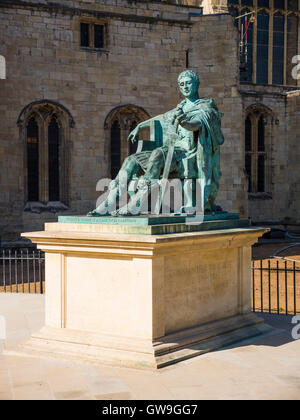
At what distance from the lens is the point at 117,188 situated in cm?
717

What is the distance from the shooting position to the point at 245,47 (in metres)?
29.3

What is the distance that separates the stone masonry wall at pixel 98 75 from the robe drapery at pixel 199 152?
11.4 meters

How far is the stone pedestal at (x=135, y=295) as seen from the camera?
6.20 m

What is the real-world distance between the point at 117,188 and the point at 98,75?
1250 cm

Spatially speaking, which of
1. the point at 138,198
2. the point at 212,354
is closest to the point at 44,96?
→ the point at 138,198

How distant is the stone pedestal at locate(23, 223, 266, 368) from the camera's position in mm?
6199

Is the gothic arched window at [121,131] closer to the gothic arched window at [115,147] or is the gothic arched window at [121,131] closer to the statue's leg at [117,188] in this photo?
the gothic arched window at [115,147]

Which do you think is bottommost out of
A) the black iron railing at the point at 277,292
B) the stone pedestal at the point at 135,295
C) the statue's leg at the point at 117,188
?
the black iron railing at the point at 277,292

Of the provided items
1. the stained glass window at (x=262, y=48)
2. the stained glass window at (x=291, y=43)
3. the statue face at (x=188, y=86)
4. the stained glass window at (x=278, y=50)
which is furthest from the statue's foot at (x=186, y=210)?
the stained glass window at (x=291, y=43)

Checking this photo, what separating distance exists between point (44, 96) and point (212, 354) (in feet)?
44.2

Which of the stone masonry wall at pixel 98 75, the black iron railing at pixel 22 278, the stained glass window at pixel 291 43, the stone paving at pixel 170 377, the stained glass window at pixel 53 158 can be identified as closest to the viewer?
the stone paving at pixel 170 377

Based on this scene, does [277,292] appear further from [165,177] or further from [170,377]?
[170,377]

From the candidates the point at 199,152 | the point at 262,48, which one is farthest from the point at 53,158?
the point at 262,48
